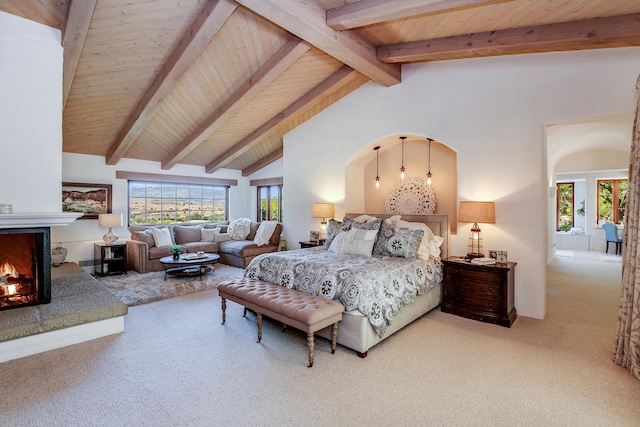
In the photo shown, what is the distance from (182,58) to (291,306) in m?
3.15

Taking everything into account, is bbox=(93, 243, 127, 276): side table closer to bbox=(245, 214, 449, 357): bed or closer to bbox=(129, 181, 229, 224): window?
bbox=(129, 181, 229, 224): window

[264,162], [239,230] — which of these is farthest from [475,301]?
[264,162]

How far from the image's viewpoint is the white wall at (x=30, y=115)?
3039 mm

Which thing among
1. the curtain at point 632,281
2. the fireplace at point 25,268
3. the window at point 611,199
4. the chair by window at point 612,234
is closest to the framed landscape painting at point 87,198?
the fireplace at point 25,268

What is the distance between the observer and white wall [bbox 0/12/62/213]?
3.04 meters

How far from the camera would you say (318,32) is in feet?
10.9

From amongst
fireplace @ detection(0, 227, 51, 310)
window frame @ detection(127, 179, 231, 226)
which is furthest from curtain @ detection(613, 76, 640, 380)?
window frame @ detection(127, 179, 231, 226)

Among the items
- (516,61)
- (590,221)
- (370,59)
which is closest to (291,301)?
(370,59)

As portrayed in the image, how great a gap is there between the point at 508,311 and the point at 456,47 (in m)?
3.07

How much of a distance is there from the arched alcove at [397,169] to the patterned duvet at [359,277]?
144 cm

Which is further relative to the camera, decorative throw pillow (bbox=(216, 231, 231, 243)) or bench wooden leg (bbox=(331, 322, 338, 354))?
decorative throw pillow (bbox=(216, 231, 231, 243))

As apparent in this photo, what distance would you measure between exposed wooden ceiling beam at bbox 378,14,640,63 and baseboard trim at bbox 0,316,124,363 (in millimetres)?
4528

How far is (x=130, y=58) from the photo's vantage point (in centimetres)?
385

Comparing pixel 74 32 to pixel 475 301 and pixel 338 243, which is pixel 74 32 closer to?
pixel 338 243
